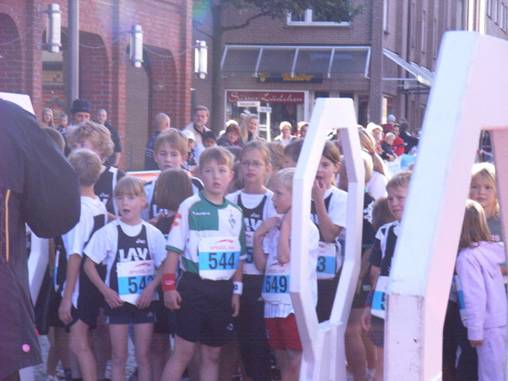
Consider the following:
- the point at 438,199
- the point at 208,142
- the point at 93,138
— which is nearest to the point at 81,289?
the point at 93,138

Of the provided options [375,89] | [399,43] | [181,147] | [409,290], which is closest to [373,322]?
[181,147]

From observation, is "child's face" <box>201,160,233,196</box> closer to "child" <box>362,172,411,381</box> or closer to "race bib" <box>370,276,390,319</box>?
"child" <box>362,172,411,381</box>

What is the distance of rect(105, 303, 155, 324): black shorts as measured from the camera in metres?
5.85

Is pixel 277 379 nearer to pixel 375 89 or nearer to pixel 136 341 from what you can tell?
pixel 136 341

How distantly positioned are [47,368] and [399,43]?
111 ft

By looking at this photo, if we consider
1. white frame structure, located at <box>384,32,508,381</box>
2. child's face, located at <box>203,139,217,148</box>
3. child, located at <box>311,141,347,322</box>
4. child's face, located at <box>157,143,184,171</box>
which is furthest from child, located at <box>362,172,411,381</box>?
child's face, located at <box>203,139,217,148</box>

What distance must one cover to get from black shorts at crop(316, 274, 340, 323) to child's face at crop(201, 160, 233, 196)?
2.73ft

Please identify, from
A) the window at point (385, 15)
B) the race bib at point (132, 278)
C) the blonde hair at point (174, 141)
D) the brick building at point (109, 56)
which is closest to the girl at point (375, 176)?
the blonde hair at point (174, 141)

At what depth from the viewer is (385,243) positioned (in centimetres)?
555

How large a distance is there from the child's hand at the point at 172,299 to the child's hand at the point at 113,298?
1.04 ft

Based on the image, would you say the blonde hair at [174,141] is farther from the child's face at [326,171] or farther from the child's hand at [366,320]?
the child's hand at [366,320]

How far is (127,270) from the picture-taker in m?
5.85

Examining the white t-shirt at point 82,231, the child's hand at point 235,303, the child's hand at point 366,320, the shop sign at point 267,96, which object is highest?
the shop sign at point 267,96

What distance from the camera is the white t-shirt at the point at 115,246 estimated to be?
19.2ft
